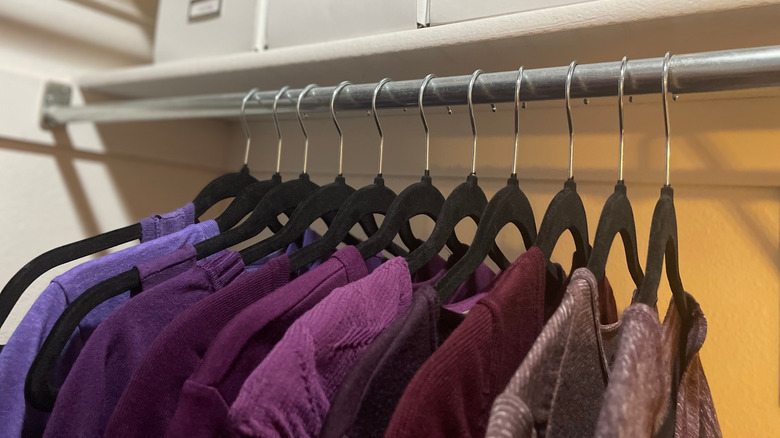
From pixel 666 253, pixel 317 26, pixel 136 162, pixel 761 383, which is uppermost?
pixel 317 26

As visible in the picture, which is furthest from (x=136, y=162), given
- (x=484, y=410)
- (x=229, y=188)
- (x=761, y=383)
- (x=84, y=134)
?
(x=761, y=383)

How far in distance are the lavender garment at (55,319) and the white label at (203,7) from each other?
362mm

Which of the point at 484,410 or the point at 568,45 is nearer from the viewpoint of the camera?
the point at 484,410

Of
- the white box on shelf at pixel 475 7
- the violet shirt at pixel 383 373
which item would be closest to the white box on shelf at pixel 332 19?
the white box on shelf at pixel 475 7

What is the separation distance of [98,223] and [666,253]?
0.81 metres

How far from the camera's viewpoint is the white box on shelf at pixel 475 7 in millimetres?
513

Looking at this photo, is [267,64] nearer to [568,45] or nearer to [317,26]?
[317,26]

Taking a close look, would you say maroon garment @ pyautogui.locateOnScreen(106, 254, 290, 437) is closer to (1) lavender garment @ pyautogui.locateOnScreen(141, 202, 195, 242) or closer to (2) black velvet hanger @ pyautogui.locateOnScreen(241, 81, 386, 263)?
(2) black velvet hanger @ pyautogui.locateOnScreen(241, 81, 386, 263)

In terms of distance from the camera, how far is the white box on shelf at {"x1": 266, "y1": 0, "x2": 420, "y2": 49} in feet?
1.97

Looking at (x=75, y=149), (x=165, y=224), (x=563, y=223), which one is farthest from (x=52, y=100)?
(x=563, y=223)

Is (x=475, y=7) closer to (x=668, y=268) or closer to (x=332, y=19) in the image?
(x=332, y=19)

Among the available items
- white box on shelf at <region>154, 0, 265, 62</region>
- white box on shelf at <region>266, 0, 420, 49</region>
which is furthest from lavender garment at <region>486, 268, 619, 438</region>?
white box on shelf at <region>154, 0, 265, 62</region>

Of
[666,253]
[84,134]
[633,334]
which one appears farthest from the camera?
[84,134]

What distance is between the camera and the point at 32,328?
1.51ft
